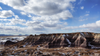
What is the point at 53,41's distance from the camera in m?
65.5

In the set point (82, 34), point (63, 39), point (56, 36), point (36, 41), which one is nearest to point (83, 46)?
point (82, 34)

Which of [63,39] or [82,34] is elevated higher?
[82,34]

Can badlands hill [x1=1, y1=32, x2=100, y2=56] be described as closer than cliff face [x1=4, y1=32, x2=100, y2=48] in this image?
Yes

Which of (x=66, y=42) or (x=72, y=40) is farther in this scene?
(x=66, y=42)

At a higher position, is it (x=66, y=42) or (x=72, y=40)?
(x=72, y=40)

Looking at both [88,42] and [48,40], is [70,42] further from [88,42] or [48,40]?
[48,40]

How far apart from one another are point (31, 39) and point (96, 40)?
207 ft

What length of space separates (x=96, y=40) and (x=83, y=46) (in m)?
13.1

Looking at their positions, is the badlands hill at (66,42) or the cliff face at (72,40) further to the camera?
the cliff face at (72,40)

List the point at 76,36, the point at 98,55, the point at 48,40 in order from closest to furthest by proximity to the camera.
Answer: the point at 98,55 < the point at 76,36 < the point at 48,40

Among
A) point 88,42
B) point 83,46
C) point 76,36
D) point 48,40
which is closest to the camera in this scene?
point 83,46

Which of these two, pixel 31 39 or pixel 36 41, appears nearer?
pixel 36 41

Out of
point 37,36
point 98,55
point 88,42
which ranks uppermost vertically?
point 37,36

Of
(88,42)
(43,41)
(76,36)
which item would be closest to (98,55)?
(88,42)
